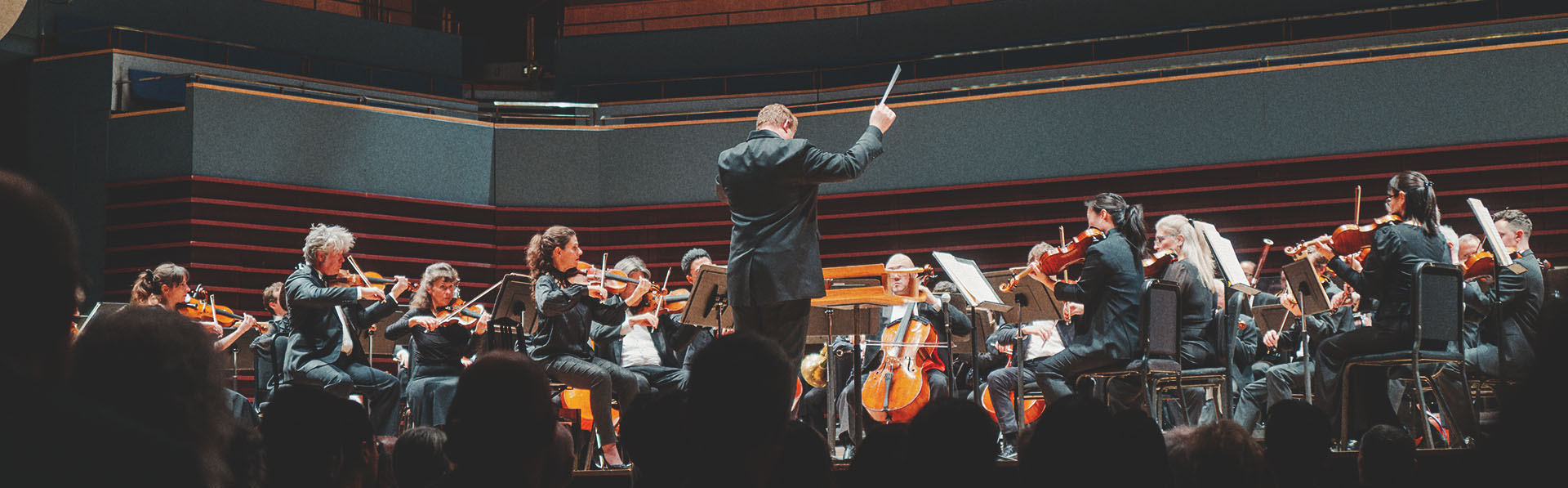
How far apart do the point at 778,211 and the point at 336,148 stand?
7.32m

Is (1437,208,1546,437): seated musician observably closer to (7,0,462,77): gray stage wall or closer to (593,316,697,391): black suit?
Result: (593,316,697,391): black suit

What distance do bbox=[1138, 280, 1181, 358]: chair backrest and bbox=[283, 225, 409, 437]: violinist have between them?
3.67 meters

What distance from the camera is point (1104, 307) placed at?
5.19 meters

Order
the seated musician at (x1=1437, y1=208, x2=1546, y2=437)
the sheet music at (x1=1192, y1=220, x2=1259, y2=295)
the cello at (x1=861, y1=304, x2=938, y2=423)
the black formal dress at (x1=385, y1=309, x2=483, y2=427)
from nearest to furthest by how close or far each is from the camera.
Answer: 1. the seated musician at (x1=1437, y1=208, x2=1546, y2=437)
2. the sheet music at (x1=1192, y1=220, x2=1259, y2=295)
3. the black formal dress at (x1=385, y1=309, x2=483, y2=427)
4. the cello at (x1=861, y1=304, x2=938, y2=423)

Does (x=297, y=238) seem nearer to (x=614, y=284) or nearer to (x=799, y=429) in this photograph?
(x=614, y=284)

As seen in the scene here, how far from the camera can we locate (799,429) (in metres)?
2.40

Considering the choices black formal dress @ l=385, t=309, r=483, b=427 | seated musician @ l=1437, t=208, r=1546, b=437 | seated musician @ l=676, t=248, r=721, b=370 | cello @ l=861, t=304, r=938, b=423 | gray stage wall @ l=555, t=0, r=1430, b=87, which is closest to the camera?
seated musician @ l=1437, t=208, r=1546, b=437

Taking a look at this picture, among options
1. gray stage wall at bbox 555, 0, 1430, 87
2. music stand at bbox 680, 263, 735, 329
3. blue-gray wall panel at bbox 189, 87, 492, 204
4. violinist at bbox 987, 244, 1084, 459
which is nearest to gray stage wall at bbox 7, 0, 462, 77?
blue-gray wall panel at bbox 189, 87, 492, 204

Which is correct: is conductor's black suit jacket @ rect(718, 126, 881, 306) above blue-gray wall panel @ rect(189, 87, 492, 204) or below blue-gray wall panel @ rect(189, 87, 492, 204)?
below

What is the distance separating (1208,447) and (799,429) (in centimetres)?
79

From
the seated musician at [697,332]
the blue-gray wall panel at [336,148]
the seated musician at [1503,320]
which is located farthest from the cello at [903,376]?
the blue-gray wall panel at [336,148]

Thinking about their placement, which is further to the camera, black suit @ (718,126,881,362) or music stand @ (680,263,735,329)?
music stand @ (680,263,735,329)

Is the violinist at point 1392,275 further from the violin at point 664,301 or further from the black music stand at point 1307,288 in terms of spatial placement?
the violin at point 664,301

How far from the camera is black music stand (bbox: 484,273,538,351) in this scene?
5.94 m
